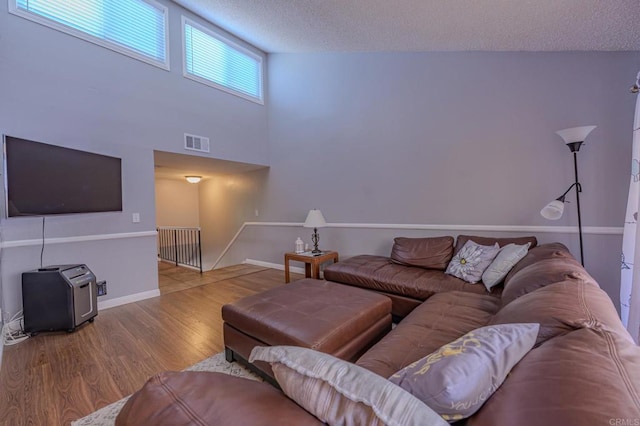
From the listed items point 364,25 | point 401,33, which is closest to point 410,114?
point 401,33

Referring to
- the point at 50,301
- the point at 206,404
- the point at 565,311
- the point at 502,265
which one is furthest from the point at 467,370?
the point at 50,301

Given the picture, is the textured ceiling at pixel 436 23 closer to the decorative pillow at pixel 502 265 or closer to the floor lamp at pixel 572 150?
the floor lamp at pixel 572 150

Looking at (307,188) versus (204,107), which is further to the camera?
(307,188)

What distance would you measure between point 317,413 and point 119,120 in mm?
3822

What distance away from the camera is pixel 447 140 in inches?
131

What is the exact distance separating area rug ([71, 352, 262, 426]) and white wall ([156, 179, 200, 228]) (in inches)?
236

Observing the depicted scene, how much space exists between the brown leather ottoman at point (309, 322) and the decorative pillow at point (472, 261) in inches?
36.8

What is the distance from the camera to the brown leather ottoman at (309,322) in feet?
5.22

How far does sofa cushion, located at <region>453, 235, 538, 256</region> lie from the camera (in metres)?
2.64

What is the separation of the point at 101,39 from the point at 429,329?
4.35 metres

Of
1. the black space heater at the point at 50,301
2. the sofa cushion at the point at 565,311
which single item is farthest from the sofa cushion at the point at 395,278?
the black space heater at the point at 50,301

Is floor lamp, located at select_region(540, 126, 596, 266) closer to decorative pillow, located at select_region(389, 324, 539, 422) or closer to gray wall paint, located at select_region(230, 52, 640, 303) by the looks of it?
gray wall paint, located at select_region(230, 52, 640, 303)

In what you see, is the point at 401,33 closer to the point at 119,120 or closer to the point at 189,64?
the point at 189,64

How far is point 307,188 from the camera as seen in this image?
14.7 ft
